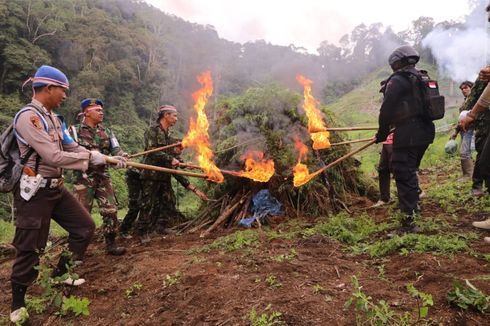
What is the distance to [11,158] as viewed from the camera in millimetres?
3436

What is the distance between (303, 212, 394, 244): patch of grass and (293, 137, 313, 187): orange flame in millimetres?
938

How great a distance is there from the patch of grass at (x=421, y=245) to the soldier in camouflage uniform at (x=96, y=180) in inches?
131

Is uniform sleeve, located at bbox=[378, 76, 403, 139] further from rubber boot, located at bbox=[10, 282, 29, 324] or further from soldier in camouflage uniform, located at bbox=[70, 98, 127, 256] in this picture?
rubber boot, located at bbox=[10, 282, 29, 324]

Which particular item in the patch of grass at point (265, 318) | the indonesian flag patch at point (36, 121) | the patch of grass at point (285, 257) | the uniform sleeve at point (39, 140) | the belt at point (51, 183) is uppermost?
the indonesian flag patch at point (36, 121)

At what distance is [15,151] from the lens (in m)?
3.45

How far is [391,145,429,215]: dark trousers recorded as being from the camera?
4582 millimetres

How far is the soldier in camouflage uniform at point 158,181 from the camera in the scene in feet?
20.3

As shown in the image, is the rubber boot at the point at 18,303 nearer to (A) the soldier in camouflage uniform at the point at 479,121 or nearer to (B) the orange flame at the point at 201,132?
(B) the orange flame at the point at 201,132

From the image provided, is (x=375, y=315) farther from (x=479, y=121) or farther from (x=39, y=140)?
(x=479, y=121)

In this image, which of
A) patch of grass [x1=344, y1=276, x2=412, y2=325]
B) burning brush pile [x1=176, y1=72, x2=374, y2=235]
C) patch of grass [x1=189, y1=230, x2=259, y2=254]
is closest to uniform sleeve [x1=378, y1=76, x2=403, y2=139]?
burning brush pile [x1=176, y1=72, x2=374, y2=235]

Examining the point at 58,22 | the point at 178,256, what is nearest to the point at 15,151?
the point at 178,256

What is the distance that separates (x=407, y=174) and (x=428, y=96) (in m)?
0.98

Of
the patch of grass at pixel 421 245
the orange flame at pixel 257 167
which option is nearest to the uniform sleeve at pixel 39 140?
the orange flame at pixel 257 167

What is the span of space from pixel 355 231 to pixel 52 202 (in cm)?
373
